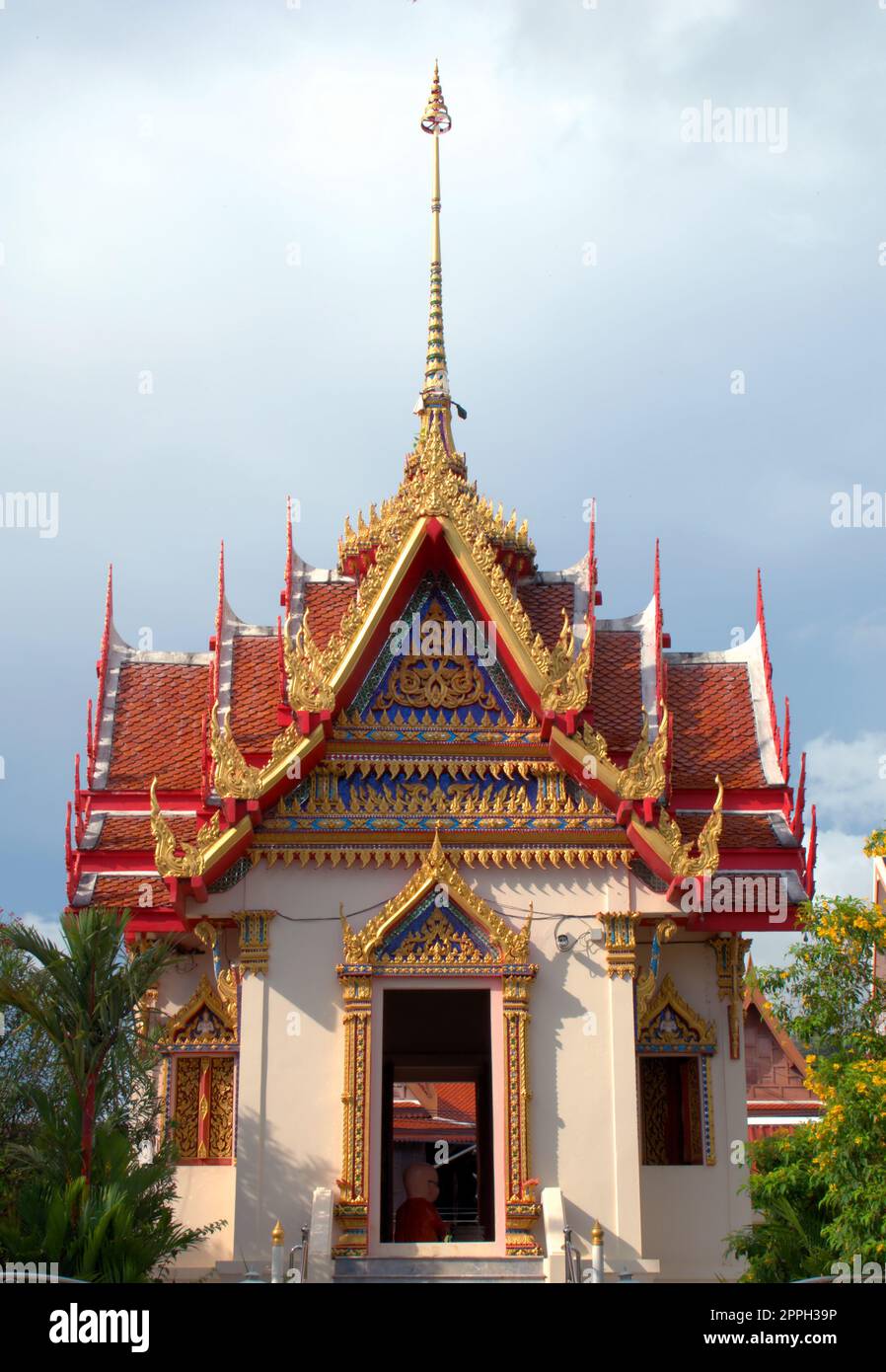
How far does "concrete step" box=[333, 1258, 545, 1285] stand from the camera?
1261 centimetres

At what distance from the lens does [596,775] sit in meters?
14.0

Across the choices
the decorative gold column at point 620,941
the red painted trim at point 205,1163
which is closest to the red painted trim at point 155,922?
the red painted trim at point 205,1163

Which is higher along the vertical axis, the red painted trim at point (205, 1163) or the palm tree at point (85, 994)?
the palm tree at point (85, 994)

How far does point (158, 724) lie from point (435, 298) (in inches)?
244

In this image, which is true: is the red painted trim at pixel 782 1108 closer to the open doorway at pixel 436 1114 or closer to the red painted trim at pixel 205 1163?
the open doorway at pixel 436 1114

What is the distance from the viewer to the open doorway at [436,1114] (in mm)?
15133

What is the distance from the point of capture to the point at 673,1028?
14523mm

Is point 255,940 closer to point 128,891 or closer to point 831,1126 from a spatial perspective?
point 128,891

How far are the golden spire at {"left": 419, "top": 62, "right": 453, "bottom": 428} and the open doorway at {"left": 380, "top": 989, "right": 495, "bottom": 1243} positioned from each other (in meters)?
6.56

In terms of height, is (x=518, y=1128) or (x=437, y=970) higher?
(x=437, y=970)

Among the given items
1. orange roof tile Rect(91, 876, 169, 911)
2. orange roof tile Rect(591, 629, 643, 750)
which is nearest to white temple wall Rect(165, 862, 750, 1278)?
orange roof tile Rect(91, 876, 169, 911)

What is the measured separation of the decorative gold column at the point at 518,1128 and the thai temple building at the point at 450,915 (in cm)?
2

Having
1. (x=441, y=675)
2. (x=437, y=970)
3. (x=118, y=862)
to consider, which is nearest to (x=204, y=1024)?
(x=118, y=862)
